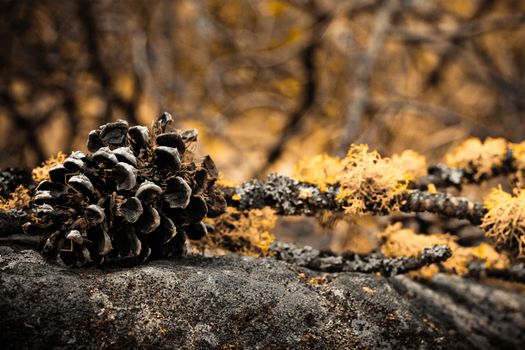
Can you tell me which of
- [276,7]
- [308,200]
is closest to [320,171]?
[308,200]

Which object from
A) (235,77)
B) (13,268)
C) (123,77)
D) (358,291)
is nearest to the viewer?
(13,268)

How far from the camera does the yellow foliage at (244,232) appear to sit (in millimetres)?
790

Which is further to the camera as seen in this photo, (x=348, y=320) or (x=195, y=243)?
(x=195, y=243)

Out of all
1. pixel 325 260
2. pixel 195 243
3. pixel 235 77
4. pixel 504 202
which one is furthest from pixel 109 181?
pixel 235 77

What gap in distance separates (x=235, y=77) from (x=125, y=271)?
2292 mm

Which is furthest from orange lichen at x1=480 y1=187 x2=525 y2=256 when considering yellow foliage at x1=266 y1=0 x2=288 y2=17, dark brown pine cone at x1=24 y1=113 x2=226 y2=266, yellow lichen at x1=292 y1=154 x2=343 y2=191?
yellow foliage at x1=266 y1=0 x2=288 y2=17

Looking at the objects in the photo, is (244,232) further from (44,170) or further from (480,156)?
(480,156)

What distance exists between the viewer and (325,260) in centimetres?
76

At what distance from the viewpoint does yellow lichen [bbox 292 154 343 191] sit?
77cm

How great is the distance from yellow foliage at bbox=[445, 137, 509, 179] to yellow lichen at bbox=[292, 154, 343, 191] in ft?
0.81

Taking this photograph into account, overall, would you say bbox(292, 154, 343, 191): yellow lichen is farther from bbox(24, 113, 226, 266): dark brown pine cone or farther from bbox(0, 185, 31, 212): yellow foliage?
bbox(0, 185, 31, 212): yellow foliage

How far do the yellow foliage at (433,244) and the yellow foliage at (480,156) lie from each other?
0.43ft

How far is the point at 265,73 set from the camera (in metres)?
2.65

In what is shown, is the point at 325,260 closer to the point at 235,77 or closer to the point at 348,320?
the point at 348,320
